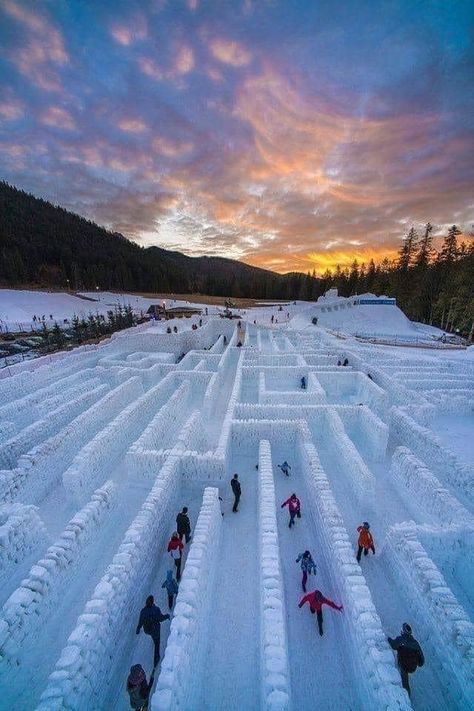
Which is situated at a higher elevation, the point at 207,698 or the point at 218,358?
the point at 218,358

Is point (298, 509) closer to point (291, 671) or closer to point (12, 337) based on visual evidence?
point (291, 671)

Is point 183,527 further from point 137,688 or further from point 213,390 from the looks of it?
point 213,390

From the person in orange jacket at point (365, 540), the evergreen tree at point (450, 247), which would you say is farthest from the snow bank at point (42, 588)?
the evergreen tree at point (450, 247)

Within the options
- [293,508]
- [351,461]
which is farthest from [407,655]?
[351,461]

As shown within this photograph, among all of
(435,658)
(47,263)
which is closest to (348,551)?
(435,658)

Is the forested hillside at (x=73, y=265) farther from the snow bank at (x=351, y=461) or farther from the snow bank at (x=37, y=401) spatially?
the snow bank at (x=351, y=461)

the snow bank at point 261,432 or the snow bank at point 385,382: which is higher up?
the snow bank at point 385,382

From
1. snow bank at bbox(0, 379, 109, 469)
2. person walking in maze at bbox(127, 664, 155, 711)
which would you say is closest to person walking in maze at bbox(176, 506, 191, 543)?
person walking in maze at bbox(127, 664, 155, 711)
